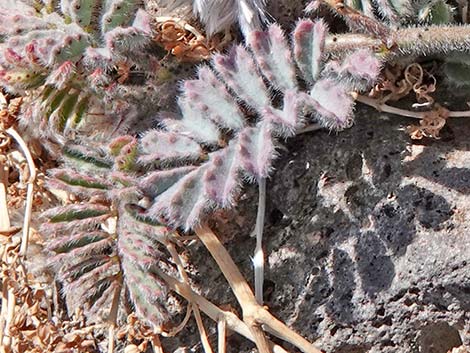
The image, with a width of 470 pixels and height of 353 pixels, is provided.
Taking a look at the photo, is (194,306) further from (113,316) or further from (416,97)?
(416,97)

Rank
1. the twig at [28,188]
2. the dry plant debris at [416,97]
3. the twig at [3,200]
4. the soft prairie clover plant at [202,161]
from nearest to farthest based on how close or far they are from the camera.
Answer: the soft prairie clover plant at [202,161] → the dry plant debris at [416,97] → the twig at [28,188] → the twig at [3,200]

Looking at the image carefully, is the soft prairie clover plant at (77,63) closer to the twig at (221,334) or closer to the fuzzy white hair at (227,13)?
the fuzzy white hair at (227,13)

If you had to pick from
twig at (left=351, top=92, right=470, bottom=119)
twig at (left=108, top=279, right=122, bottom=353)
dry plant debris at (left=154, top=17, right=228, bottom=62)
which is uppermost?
dry plant debris at (left=154, top=17, right=228, bottom=62)

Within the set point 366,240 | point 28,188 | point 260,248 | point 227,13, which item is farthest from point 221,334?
point 227,13

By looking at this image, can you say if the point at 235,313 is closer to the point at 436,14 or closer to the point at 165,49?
the point at 165,49

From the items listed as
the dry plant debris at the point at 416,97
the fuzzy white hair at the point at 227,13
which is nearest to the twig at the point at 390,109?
the dry plant debris at the point at 416,97

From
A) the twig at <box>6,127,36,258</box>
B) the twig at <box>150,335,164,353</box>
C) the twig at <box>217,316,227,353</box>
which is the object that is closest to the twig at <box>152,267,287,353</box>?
the twig at <box>217,316,227,353</box>

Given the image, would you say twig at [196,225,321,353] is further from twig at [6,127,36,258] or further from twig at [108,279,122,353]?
twig at [6,127,36,258]
